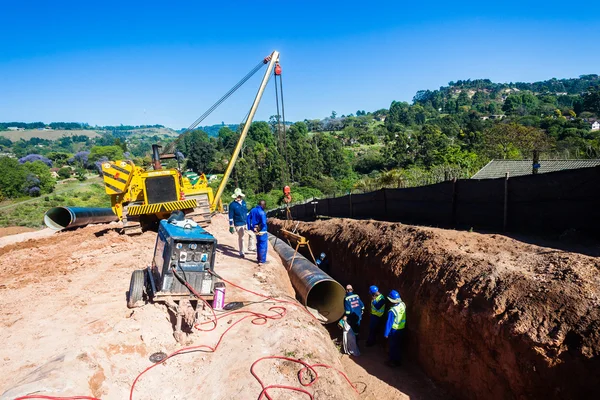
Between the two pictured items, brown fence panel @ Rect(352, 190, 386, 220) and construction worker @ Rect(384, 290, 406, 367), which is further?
brown fence panel @ Rect(352, 190, 386, 220)

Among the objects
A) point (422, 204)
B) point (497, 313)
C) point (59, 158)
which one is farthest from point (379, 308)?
point (59, 158)

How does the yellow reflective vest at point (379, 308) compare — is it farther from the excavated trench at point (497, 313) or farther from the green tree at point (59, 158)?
the green tree at point (59, 158)

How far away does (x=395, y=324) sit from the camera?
8.60m

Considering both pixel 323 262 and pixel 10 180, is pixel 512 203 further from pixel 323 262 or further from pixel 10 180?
pixel 10 180

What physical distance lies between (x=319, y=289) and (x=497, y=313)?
584cm

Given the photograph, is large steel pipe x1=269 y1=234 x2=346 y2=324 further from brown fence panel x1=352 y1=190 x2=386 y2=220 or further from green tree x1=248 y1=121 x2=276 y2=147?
green tree x1=248 y1=121 x2=276 y2=147

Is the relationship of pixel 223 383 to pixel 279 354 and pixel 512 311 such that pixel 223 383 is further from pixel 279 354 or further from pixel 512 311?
pixel 512 311

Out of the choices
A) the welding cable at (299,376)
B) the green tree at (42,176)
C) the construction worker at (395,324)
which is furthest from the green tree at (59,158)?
the welding cable at (299,376)

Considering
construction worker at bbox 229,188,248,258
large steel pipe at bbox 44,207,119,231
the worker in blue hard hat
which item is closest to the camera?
construction worker at bbox 229,188,248,258

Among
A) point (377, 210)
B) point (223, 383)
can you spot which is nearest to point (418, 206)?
point (377, 210)

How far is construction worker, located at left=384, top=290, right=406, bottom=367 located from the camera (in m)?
8.54

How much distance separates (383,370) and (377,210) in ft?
27.9

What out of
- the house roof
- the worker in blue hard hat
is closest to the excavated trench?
the worker in blue hard hat

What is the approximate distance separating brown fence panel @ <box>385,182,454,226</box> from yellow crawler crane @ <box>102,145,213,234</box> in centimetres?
776
